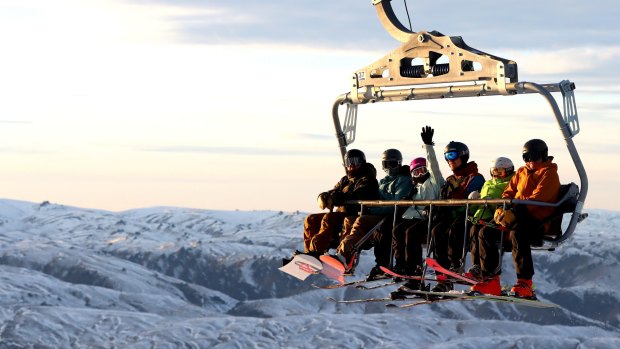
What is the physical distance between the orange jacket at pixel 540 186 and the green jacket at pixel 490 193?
36 centimetres

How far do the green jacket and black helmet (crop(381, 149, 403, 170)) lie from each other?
2.56m

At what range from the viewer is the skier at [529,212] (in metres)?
21.4

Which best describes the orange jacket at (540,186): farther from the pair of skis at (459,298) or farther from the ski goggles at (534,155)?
the pair of skis at (459,298)

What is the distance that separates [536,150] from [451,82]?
214cm

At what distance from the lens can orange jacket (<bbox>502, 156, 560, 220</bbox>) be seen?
21.5m

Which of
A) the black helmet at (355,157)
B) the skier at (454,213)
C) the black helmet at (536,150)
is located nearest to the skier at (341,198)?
the black helmet at (355,157)

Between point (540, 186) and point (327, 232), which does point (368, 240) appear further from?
point (540, 186)

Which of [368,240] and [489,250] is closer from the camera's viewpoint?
[489,250]

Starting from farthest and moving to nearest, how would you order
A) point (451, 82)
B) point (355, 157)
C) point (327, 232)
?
point (327, 232), point (355, 157), point (451, 82)

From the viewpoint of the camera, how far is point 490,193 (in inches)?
883

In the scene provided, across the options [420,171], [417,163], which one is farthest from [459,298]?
[417,163]

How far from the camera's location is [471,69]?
69.1 feet

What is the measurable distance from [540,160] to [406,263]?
3734 millimetres

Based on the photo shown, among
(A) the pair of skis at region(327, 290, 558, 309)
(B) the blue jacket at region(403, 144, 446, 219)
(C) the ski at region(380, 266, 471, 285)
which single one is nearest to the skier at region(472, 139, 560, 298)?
(A) the pair of skis at region(327, 290, 558, 309)
